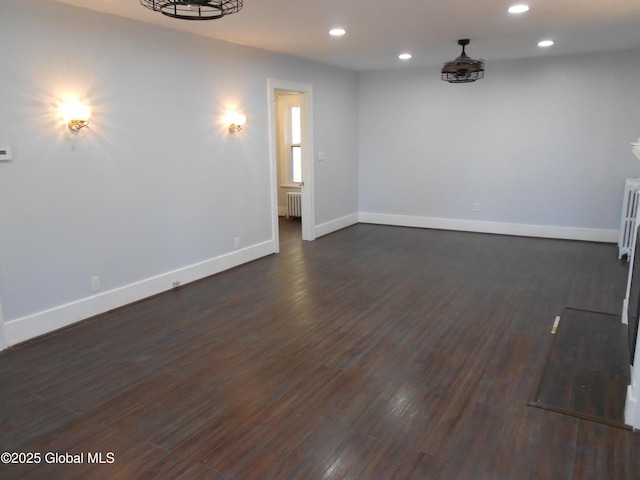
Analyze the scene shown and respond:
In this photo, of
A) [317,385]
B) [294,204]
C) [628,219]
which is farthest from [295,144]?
[317,385]

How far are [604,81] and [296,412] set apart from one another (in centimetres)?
632

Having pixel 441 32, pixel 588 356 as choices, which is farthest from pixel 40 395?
pixel 441 32

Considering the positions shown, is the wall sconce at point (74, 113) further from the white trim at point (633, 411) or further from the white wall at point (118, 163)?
the white trim at point (633, 411)

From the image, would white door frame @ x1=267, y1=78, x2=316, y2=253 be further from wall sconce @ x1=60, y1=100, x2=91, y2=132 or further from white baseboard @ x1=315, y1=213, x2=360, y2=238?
wall sconce @ x1=60, y1=100, x2=91, y2=132

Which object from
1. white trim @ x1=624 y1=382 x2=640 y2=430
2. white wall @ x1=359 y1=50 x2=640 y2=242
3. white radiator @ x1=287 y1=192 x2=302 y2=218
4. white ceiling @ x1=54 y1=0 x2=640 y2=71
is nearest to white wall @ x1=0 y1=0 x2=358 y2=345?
white ceiling @ x1=54 y1=0 x2=640 y2=71

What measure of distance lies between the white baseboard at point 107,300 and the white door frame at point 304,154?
848 mm

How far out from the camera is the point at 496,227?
7.43 m

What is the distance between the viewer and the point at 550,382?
9.75 ft

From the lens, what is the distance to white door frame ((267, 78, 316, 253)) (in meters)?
6.00

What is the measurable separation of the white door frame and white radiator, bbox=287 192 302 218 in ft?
5.78

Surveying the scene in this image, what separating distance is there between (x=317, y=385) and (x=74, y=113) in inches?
115

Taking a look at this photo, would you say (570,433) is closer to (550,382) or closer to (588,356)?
(550,382)

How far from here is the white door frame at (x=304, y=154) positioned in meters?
6.00

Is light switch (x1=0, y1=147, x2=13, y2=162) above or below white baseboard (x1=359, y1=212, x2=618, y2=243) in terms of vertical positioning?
above
